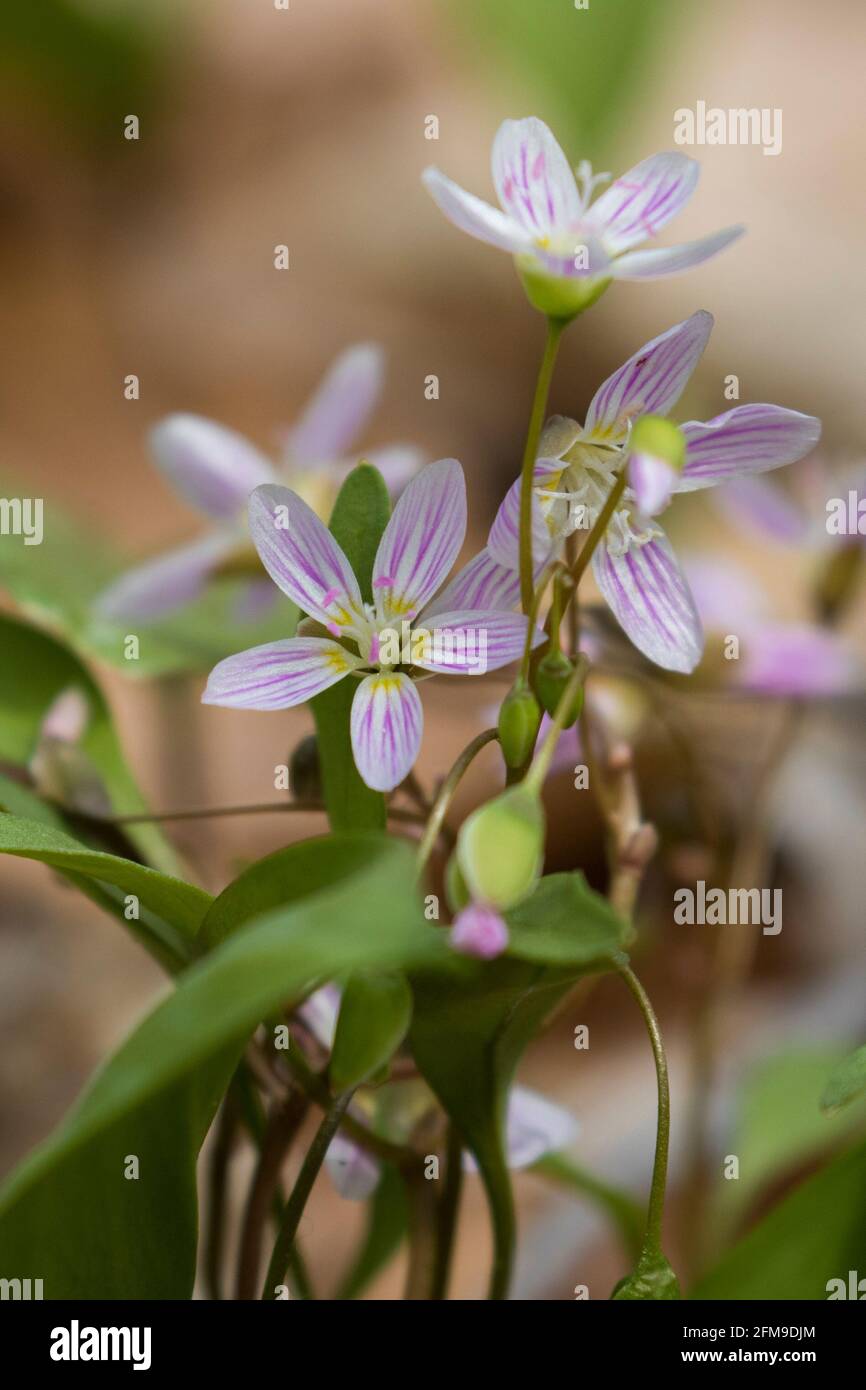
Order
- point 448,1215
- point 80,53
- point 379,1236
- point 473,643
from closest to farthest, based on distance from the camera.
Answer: point 473,643
point 448,1215
point 379,1236
point 80,53

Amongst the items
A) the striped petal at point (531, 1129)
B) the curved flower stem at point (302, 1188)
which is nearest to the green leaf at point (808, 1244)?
the striped petal at point (531, 1129)

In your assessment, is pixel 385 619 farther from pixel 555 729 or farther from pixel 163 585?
pixel 163 585

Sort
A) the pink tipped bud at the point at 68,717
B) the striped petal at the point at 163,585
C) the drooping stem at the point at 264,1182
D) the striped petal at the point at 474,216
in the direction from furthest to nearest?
the striped petal at the point at 163,585 < the pink tipped bud at the point at 68,717 < the drooping stem at the point at 264,1182 < the striped petal at the point at 474,216

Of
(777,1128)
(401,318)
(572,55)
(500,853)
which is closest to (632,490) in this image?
(500,853)

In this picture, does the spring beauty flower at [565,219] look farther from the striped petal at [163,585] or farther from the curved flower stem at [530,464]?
the striped petal at [163,585]

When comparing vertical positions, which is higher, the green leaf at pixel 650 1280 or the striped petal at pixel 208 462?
the striped petal at pixel 208 462

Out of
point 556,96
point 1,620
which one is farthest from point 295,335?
point 1,620
